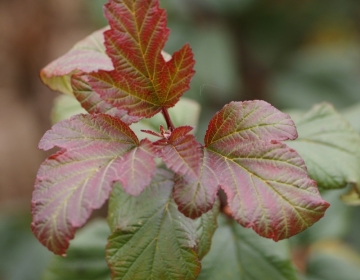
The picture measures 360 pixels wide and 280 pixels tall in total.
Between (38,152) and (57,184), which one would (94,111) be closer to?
(57,184)

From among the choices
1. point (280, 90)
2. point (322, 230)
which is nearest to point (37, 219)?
point (322, 230)

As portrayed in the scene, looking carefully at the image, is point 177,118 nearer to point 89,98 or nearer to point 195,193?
point 89,98

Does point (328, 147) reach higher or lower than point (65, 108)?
lower

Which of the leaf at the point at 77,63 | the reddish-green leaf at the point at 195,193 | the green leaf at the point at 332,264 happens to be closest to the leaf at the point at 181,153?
the reddish-green leaf at the point at 195,193

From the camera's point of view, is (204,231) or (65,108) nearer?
(204,231)

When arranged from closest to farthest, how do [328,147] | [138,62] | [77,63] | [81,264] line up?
[138,62], [77,63], [328,147], [81,264]

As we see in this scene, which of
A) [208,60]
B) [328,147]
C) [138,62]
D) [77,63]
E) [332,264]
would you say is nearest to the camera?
[138,62]

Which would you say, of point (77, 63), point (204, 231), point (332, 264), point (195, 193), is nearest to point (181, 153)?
point (195, 193)

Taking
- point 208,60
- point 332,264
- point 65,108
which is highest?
point 65,108
